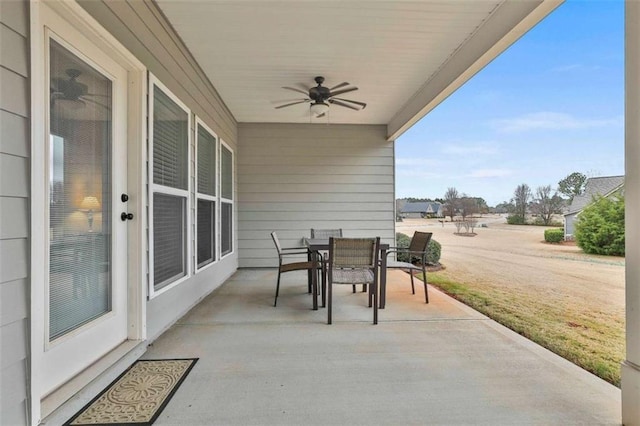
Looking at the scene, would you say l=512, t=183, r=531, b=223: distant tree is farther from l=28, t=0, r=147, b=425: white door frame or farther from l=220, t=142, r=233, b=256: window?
l=28, t=0, r=147, b=425: white door frame

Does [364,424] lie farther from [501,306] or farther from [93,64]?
Result: [501,306]

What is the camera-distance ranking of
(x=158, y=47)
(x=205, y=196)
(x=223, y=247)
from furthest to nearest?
(x=223, y=247), (x=205, y=196), (x=158, y=47)

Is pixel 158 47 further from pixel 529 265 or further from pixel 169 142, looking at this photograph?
pixel 529 265

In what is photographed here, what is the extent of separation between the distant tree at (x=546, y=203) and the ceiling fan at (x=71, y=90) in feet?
23.0

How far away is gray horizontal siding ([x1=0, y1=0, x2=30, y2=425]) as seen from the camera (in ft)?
3.73

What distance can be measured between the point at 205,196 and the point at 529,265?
249 inches

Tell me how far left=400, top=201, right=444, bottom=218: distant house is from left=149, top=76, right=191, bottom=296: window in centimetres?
568

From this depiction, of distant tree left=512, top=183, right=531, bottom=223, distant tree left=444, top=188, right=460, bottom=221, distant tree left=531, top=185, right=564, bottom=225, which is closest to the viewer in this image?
distant tree left=531, top=185, right=564, bottom=225

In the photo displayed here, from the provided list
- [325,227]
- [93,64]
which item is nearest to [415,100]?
[325,227]

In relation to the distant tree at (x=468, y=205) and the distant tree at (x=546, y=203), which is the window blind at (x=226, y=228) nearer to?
the distant tree at (x=468, y=205)

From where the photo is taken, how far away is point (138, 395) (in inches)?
63.1

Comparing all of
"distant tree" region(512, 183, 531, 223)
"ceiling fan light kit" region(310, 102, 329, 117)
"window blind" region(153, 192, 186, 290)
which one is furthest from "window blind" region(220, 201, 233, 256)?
"distant tree" region(512, 183, 531, 223)

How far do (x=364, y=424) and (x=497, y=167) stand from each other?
9.74 m

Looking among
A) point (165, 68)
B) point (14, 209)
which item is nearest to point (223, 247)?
point (165, 68)
